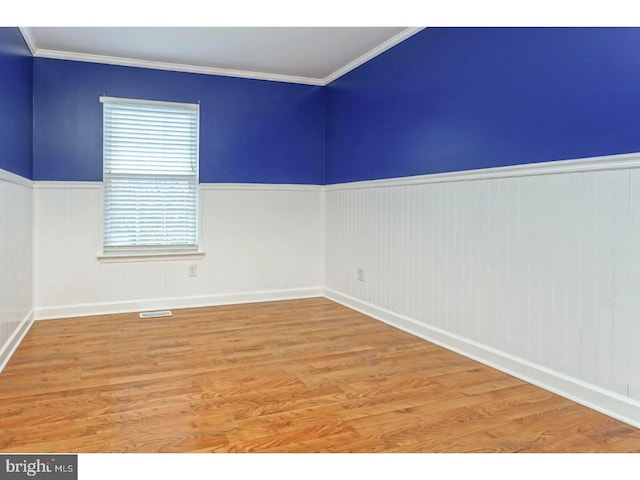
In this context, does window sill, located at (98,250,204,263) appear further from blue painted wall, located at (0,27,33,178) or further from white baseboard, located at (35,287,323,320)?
blue painted wall, located at (0,27,33,178)

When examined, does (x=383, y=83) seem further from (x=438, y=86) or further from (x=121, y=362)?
(x=121, y=362)

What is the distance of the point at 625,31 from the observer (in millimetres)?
1974

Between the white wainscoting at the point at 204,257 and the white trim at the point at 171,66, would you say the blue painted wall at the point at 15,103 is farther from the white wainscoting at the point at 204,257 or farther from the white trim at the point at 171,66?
the white wainscoting at the point at 204,257

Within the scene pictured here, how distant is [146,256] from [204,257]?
507 millimetres

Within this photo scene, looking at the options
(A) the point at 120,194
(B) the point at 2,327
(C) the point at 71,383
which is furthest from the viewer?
(A) the point at 120,194

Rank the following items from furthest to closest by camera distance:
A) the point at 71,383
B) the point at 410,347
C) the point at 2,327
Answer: the point at 410,347, the point at 2,327, the point at 71,383

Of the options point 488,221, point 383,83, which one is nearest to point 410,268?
point 488,221

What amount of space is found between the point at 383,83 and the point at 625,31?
1.93m

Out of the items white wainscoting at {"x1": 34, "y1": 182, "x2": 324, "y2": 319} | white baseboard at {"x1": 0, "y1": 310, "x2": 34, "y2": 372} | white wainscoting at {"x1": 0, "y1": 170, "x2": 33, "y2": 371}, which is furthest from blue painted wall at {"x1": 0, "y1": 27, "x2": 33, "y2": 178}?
white baseboard at {"x1": 0, "y1": 310, "x2": 34, "y2": 372}

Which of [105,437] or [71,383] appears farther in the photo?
[71,383]

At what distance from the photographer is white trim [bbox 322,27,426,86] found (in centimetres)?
335

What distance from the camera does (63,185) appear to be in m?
3.81

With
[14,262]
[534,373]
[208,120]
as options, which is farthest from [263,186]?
[534,373]

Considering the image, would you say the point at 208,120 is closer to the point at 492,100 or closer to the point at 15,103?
the point at 15,103
